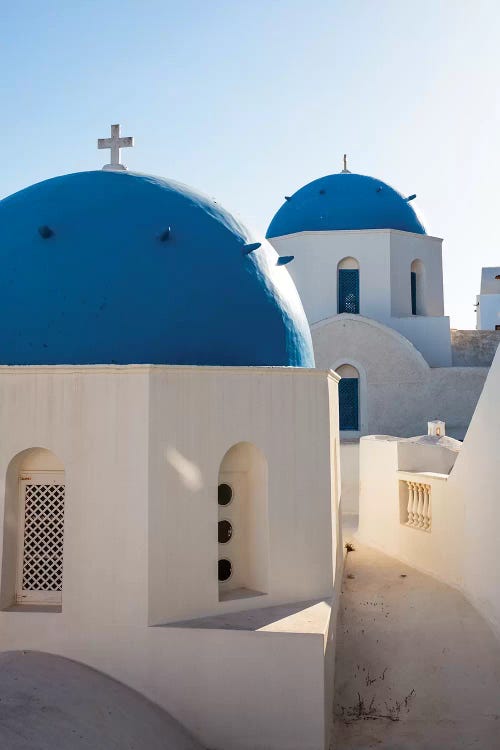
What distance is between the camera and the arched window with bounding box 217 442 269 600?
7.28 m

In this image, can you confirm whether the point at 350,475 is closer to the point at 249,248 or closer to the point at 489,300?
the point at 249,248

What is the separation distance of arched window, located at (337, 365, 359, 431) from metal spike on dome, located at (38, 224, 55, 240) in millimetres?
10722

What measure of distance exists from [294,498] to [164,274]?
2.59 m

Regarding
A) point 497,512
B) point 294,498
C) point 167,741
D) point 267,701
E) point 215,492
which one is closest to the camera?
point 167,741

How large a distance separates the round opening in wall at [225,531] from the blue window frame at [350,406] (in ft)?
33.4

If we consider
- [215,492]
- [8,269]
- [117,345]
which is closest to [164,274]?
[117,345]

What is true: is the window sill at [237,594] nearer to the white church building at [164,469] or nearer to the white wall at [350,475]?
the white church building at [164,469]

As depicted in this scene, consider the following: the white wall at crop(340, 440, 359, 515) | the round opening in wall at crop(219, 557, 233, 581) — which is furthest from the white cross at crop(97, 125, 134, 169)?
the white wall at crop(340, 440, 359, 515)

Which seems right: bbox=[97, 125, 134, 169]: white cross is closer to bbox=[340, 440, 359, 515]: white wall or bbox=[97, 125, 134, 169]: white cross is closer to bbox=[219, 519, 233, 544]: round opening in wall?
bbox=[219, 519, 233, 544]: round opening in wall

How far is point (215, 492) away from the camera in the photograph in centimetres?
690

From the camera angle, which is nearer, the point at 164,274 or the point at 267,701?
the point at 267,701

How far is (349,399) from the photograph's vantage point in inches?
684

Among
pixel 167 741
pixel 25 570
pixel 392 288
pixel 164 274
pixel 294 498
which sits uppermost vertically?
pixel 392 288

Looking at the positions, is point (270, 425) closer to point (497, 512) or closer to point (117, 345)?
point (117, 345)
